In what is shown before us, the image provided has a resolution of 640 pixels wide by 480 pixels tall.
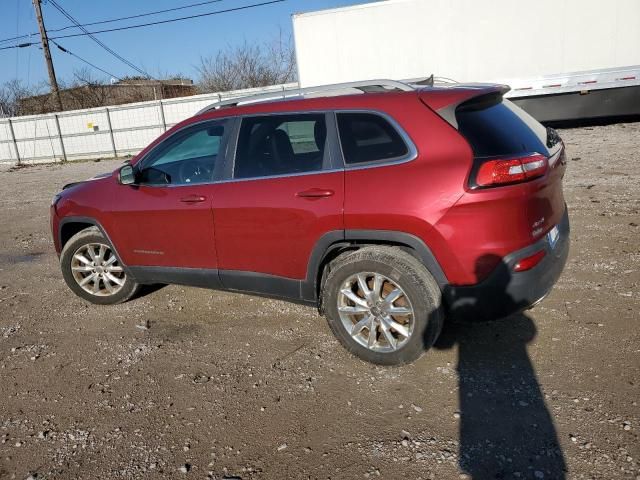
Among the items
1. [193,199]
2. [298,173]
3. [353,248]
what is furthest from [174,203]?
[353,248]

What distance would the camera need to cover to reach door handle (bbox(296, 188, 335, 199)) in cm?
323

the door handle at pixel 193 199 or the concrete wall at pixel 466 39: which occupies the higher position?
the concrete wall at pixel 466 39

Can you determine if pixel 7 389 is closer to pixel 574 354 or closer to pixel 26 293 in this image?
pixel 26 293

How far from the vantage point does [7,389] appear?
3.40 meters

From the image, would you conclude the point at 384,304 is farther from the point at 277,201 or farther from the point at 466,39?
the point at 466,39

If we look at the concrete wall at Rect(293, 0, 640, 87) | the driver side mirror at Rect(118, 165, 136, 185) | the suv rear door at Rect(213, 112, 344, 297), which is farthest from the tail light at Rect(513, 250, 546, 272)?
the concrete wall at Rect(293, 0, 640, 87)

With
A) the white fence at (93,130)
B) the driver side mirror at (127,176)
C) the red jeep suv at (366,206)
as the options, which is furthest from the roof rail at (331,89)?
the white fence at (93,130)

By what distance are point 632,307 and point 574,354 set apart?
919mm

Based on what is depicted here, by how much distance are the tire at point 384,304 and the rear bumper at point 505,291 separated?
123mm

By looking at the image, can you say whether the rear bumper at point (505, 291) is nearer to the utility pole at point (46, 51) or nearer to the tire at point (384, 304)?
the tire at point (384, 304)

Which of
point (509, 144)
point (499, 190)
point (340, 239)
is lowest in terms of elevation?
point (340, 239)

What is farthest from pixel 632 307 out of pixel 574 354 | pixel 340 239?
pixel 340 239

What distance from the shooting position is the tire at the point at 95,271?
457 cm

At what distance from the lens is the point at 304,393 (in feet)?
10.2
